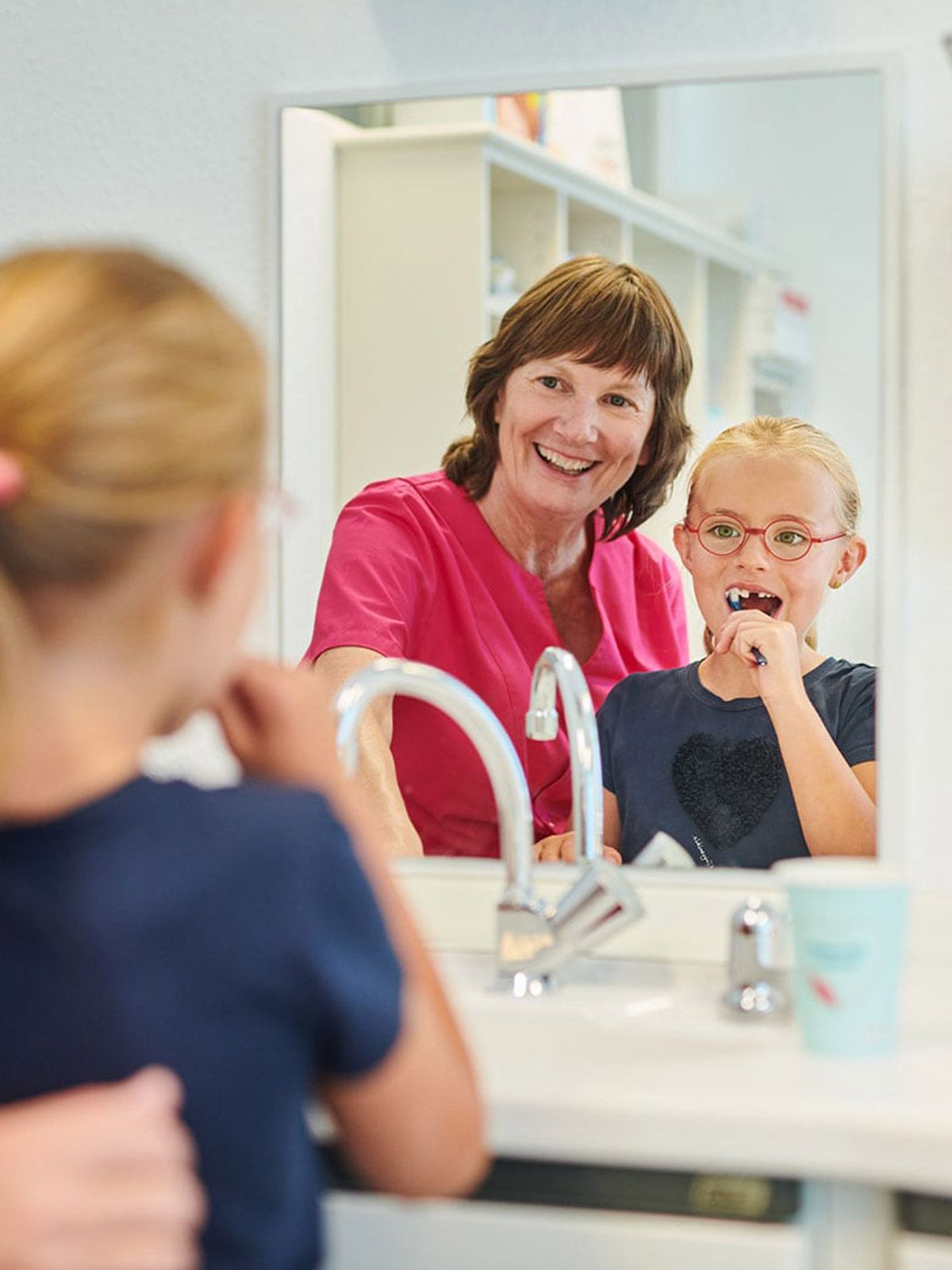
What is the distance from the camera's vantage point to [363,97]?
4.68ft

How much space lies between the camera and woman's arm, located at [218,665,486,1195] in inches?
30.3

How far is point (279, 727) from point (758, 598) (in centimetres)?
62

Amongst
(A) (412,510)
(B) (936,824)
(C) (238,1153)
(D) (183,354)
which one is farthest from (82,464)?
(B) (936,824)

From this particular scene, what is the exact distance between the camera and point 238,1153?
741 millimetres

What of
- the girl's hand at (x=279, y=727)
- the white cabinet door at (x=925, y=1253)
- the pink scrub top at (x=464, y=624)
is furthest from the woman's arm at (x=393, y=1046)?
the pink scrub top at (x=464, y=624)

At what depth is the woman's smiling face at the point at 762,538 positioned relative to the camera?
52.4 inches

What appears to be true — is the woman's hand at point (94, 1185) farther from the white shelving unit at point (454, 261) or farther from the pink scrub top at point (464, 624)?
the white shelving unit at point (454, 261)

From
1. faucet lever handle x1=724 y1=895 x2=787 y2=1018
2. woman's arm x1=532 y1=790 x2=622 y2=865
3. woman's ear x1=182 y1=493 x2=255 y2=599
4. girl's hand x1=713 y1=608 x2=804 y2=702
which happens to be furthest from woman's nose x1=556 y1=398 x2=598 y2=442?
woman's ear x1=182 y1=493 x2=255 y2=599

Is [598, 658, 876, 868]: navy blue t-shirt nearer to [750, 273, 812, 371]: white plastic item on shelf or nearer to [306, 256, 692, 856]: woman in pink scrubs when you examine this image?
[306, 256, 692, 856]: woman in pink scrubs

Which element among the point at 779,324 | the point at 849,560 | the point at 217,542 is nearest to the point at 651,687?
the point at 849,560

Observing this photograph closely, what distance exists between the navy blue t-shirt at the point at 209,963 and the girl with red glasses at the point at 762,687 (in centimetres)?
66

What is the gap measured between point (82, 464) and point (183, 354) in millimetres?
71

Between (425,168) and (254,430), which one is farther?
(425,168)

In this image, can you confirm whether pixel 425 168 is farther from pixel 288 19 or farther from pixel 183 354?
pixel 183 354
